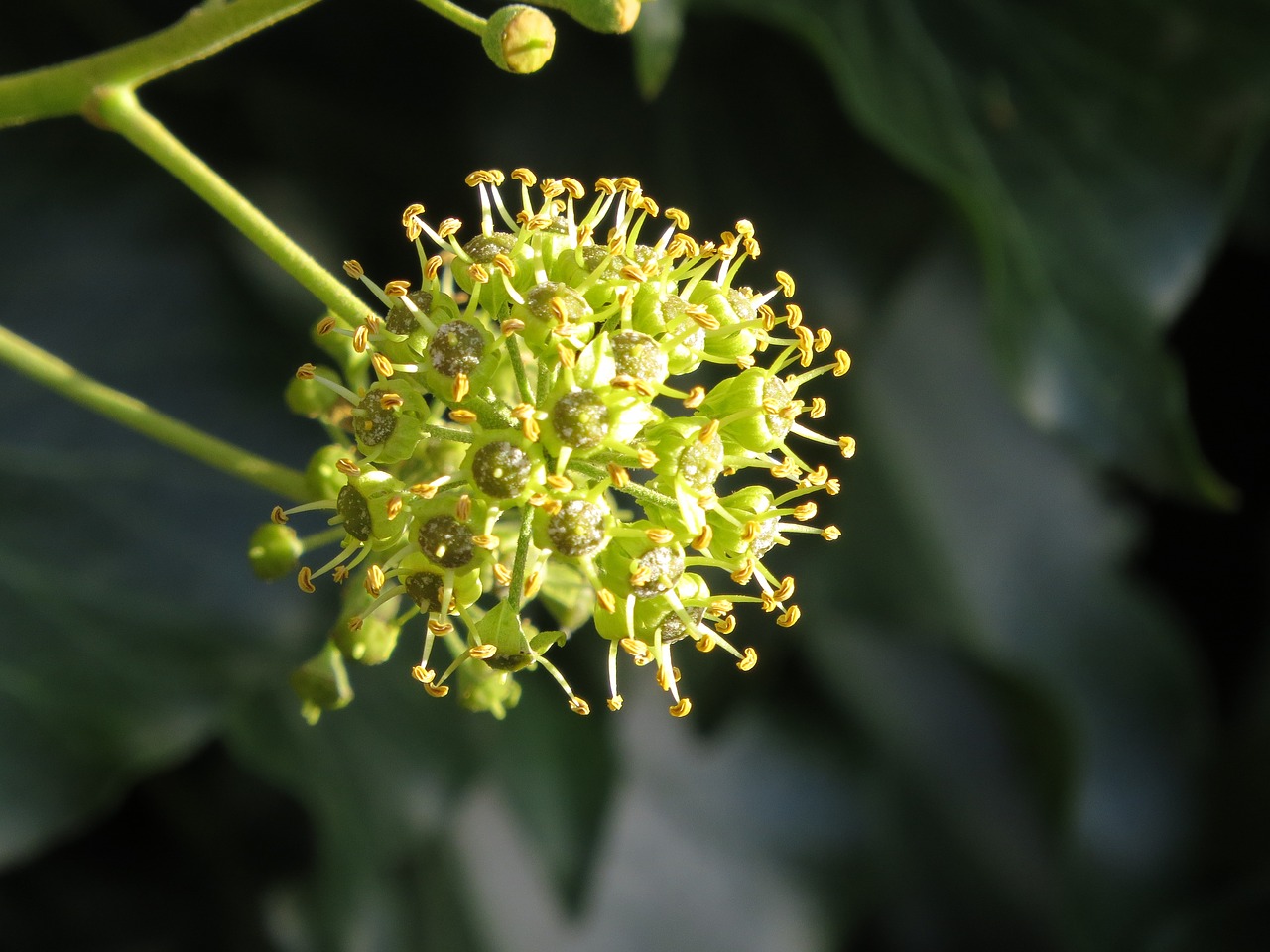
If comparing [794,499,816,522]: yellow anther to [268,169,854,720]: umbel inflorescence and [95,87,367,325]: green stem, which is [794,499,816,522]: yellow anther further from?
[95,87,367,325]: green stem

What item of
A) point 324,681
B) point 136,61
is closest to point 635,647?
point 324,681

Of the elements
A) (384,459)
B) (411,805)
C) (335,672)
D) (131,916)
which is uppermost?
(384,459)

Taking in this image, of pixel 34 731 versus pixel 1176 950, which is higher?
pixel 1176 950

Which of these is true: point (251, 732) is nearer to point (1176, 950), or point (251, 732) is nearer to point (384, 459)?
point (384, 459)

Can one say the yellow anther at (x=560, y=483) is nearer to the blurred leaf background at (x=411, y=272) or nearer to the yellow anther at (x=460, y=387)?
the yellow anther at (x=460, y=387)

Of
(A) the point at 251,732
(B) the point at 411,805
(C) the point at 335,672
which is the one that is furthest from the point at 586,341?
(B) the point at 411,805

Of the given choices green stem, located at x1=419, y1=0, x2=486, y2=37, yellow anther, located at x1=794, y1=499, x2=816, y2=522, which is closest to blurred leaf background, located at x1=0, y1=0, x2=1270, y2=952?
green stem, located at x1=419, y1=0, x2=486, y2=37

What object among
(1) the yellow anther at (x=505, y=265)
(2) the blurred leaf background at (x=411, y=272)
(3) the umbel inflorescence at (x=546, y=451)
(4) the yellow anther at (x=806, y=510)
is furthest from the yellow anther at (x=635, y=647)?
(2) the blurred leaf background at (x=411, y=272)

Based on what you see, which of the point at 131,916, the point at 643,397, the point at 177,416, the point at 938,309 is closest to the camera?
the point at 643,397
